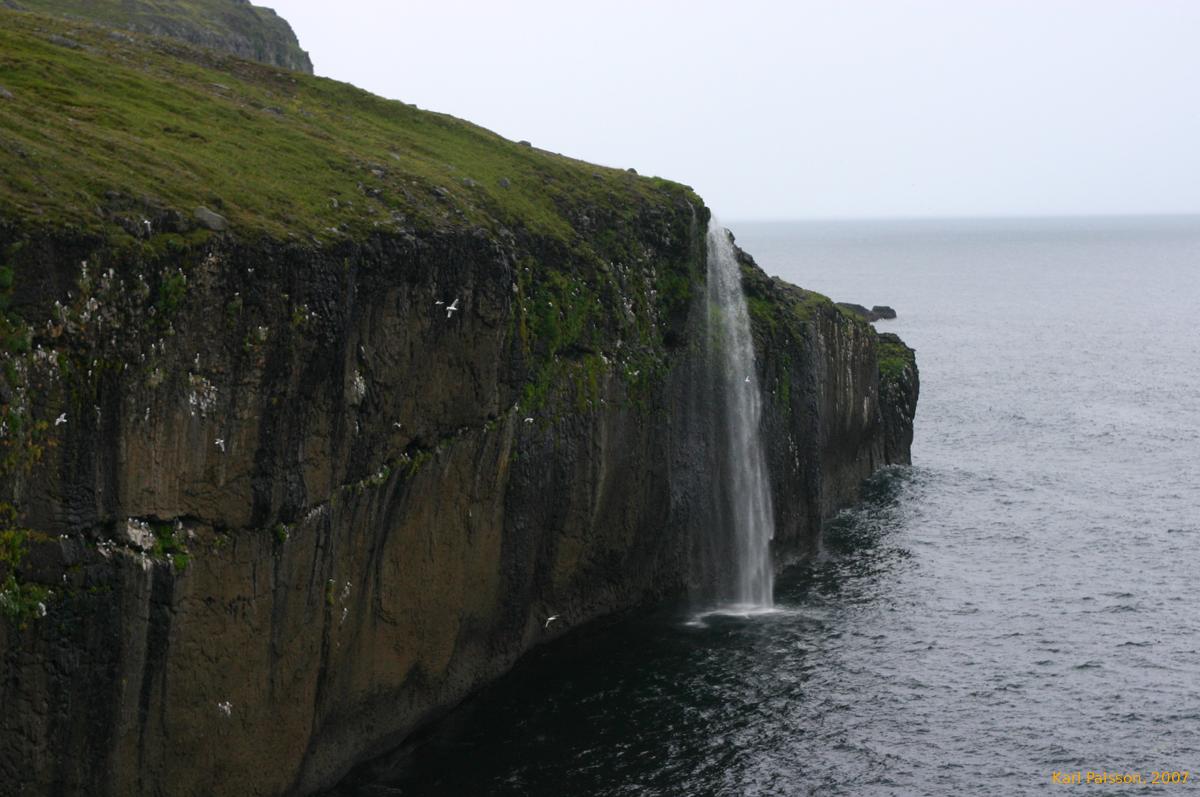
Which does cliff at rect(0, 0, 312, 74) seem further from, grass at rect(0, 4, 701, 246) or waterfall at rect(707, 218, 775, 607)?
waterfall at rect(707, 218, 775, 607)

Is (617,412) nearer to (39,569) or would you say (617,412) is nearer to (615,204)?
(615,204)

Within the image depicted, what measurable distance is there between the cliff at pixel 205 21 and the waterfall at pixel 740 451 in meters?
23.5

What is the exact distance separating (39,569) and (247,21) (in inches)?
2889

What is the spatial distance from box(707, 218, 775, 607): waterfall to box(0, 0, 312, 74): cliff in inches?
923

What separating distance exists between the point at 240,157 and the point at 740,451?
22337mm

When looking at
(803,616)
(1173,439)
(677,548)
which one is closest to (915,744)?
(803,616)

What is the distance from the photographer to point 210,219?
88.6ft

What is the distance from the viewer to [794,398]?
5184 cm

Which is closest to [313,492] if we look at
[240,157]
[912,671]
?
Result: [240,157]

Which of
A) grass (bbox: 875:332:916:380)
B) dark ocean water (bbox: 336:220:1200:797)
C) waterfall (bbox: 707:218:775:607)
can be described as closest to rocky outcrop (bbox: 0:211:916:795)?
waterfall (bbox: 707:218:775:607)

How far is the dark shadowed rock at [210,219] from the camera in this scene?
26.9m

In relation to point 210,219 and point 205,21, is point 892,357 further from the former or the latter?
point 210,219

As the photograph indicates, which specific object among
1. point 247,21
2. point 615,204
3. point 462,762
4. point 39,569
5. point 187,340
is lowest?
point 462,762


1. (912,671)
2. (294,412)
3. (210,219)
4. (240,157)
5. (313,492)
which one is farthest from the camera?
(912,671)
